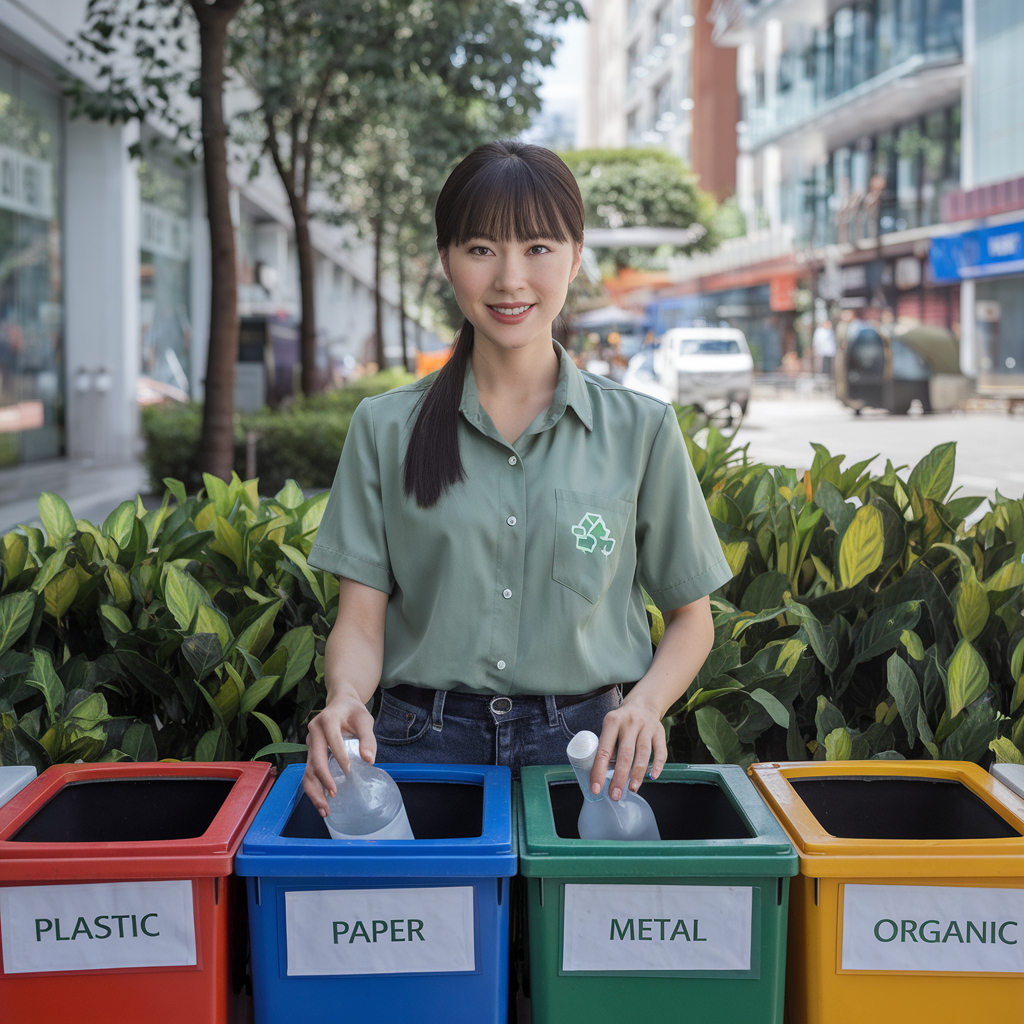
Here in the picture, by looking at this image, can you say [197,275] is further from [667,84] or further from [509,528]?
[667,84]

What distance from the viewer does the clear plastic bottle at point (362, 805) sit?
1622mm

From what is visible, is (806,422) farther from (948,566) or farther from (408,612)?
(408,612)

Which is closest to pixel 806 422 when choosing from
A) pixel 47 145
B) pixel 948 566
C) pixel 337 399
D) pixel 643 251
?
pixel 337 399

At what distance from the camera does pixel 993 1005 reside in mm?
1534

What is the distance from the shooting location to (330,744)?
1565 mm

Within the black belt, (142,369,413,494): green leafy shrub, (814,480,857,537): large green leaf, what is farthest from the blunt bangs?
(142,369,413,494): green leafy shrub

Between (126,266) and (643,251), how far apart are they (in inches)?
1561

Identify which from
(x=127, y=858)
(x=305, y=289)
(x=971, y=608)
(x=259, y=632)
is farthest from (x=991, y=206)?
(x=127, y=858)

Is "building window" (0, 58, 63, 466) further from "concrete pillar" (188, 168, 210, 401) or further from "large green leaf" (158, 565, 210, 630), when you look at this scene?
"large green leaf" (158, 565, 210, 630)

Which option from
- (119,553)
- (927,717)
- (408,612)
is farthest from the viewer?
(119,553)

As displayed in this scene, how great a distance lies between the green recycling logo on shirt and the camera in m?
1.73

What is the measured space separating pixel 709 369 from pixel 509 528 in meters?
21.7

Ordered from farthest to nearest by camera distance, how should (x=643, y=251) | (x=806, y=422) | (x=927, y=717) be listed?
(x=643, y=251) < (x=806, y=422) < (x=927, y=717)

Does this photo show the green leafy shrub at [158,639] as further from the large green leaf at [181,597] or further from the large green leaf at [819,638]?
the large green leaf at [819,638]
